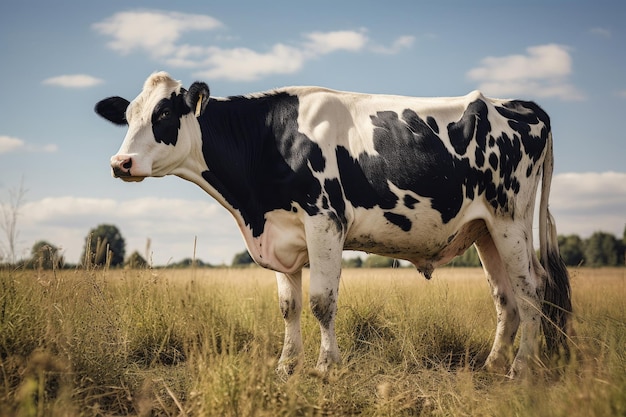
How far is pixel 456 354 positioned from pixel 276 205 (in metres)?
3.13

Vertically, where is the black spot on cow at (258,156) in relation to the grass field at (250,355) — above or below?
above

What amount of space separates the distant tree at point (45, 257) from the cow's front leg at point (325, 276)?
3313 mm

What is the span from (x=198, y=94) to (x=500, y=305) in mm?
4537

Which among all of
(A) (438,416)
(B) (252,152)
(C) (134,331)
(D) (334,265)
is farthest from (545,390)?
(C) (134,331)

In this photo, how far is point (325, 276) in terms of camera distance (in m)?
6.59

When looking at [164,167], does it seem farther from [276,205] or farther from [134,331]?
[134,331]

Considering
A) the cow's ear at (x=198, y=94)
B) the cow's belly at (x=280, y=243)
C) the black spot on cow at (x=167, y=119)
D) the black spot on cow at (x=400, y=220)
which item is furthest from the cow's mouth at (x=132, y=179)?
the black spot on cow at (x=400, y=220)

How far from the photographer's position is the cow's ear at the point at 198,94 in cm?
682

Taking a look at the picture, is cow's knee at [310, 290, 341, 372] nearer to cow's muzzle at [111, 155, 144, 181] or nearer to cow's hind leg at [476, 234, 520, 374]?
cow's hind leg at [476, 234, 520, 374]

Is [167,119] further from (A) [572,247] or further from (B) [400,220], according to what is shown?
(A) [572,247]

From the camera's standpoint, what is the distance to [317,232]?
6.57 m

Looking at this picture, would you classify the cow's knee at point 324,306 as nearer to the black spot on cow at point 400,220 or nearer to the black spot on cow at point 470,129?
the black spot on cow at point 400,220

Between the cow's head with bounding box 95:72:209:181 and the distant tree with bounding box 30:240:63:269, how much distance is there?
1950 mm

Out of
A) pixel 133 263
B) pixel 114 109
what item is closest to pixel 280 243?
pixel 114 109
